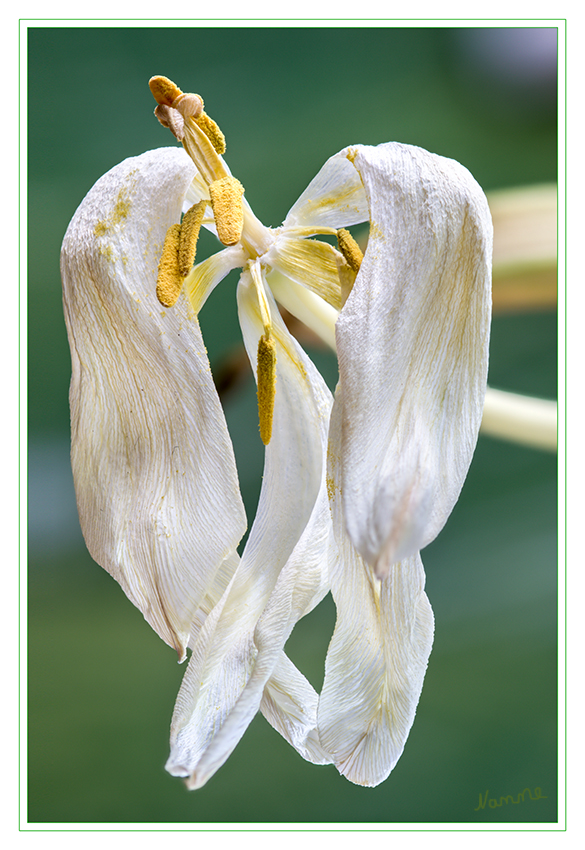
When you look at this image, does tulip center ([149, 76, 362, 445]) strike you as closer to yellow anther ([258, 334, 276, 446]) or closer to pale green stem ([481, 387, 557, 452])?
yellow anther ([258, 334, 276, 446])

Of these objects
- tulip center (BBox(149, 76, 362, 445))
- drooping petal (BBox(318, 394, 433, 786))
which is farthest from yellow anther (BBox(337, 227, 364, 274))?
drooping petal (BBox(318, 394, 433, 786))

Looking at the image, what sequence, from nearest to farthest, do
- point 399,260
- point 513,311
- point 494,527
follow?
point 399,260, point 513,311, point 494,527

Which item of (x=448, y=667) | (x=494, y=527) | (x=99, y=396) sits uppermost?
(x=99, y=396)

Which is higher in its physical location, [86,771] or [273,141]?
[273,141]
